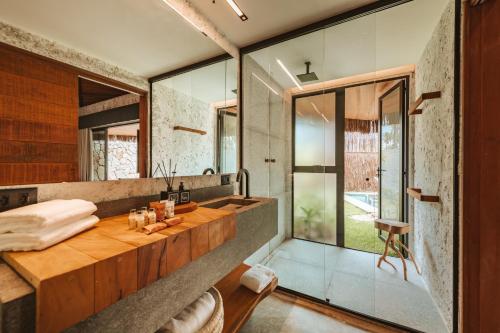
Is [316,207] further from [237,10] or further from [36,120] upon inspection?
[36,120]

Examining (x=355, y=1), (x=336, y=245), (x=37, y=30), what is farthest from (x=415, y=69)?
(x=37, y=30)

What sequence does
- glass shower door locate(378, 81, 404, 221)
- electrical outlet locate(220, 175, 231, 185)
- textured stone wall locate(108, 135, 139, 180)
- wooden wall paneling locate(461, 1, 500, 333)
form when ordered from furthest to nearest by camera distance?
glass shower door locate(378, 81, 404, 221) < electrical outlet locate(220, 175, 231, 185) < wooden wall paneling locate(461, 1, 500, 333) < textured stone wall locate(108, 135, 139, 180)

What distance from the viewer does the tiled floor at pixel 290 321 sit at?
65.8 inches

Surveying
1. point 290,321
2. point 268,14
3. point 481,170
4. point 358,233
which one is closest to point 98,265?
point 290,321

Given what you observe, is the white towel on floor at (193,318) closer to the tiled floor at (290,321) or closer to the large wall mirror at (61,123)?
the tiled floor at (290,321)

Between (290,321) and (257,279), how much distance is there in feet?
1.86

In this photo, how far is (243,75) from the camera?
93.7 inches

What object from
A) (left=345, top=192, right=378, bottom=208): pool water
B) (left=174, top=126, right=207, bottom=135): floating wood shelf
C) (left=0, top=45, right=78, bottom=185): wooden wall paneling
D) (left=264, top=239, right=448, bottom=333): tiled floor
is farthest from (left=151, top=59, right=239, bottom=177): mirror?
(left=345, top=192, right=378, bottom=208): pool water

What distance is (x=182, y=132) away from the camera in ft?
5.20

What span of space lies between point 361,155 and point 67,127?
2.94 meters

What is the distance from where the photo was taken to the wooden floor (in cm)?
170

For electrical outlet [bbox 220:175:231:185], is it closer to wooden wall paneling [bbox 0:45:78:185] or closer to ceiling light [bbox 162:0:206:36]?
wooden wall paneling [bbox 0:45:78:185]

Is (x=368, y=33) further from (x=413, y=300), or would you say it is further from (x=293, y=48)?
(x=413, y=300)

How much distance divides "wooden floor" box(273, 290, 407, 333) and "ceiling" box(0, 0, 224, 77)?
7.83 feet
